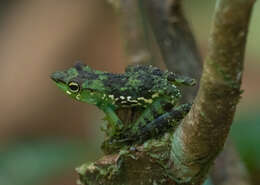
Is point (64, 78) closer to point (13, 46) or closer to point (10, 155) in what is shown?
point (10, 155)

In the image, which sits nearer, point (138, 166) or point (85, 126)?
point (138, 166)

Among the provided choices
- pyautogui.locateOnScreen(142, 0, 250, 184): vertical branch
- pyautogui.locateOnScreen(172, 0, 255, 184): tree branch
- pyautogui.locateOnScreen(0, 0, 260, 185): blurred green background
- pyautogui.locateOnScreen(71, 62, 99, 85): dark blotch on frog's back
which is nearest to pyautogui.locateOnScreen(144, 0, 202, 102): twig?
pyautogui.locateOnScreen(142, 0, 250, 184): vertical branch

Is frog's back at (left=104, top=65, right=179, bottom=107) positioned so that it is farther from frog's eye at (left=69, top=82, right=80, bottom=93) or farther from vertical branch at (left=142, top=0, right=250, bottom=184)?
vertical branch at (left=142, top=0, right=250, bottom=184)

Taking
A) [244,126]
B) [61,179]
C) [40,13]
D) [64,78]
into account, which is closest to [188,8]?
[40,13]

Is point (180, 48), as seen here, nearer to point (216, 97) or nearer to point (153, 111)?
point (153, 111)

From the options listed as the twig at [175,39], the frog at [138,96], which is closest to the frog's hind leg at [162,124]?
the frog at [138,96]

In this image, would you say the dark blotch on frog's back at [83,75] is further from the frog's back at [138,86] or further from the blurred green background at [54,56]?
the blurred green background at [54,56]
